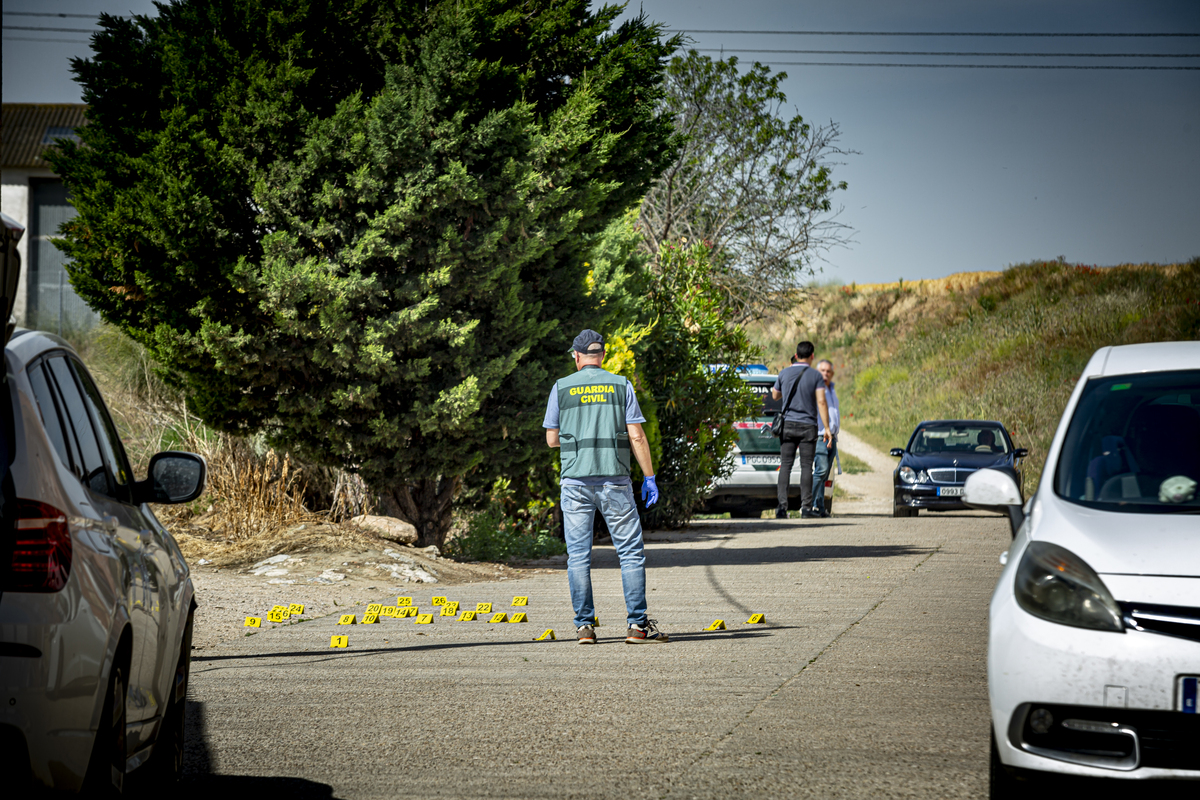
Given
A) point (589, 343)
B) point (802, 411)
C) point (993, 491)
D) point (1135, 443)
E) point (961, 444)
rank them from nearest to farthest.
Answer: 1. point (993, 491)
2. point (1135, 443)
3. point (589, 343)
4. point (802, 411)
5. point (961, 444)

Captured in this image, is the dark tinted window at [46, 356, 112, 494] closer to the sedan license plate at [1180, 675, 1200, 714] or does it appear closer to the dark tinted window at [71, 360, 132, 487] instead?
the dark tinted window at [71, 360, 132, 487]

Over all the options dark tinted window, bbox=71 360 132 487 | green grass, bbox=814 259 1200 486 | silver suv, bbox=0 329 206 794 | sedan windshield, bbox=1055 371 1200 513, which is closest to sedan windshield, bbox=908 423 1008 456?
green grass, bbox=814 259 1200 486

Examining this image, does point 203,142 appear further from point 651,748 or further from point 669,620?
point 651,748

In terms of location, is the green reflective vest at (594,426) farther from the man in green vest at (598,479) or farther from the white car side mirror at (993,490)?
the white car side mirror at (993,490)

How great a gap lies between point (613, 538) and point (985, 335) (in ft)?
177

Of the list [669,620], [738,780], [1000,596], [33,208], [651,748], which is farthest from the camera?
[33,208]

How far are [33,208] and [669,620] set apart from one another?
135 ft

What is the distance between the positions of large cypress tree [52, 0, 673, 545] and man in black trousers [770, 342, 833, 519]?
6237 mm

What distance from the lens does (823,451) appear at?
60.1ft

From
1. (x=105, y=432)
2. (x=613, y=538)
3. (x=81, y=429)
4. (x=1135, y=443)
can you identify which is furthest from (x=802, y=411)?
(x=81, y=429)

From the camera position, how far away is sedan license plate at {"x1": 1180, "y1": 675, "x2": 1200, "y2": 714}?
12.2 ft

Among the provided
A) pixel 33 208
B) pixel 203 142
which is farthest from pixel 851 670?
pixel 33 208

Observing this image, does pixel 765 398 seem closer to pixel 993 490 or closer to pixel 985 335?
pixel 993 490

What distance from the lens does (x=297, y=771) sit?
4988mm
